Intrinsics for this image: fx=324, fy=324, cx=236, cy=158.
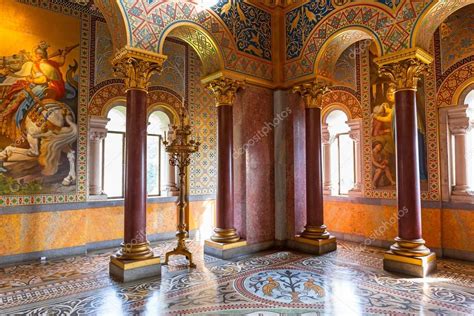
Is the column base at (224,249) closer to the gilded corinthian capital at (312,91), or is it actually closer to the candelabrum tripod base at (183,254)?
the candelabrum tripod base at (183,254)

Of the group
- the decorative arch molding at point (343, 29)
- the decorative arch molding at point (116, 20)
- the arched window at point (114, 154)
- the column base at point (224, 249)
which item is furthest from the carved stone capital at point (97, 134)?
the decorative arch molding at point (343, 29)

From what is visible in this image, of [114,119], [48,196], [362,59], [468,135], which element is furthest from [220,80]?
[468,135]

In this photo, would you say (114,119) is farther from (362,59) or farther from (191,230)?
(362,59)

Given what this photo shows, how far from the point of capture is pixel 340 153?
8758 millimetres

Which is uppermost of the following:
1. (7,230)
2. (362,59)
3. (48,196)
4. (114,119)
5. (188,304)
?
(362,59)

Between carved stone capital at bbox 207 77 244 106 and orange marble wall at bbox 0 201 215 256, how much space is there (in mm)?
3323

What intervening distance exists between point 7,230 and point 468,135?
9301 millimetres

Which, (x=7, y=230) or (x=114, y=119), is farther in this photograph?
(x=114, y=119)

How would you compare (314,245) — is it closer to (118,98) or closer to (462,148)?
(462,148)

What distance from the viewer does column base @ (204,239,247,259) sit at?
246 inches

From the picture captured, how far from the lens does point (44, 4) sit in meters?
6.72

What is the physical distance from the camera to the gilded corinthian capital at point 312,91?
685 centimetres

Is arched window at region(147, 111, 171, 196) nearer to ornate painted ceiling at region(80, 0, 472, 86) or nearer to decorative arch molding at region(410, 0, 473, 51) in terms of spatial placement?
ornate painted ceiling at region(80, 0, 472, 86)

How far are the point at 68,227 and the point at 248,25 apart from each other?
5.75 m
